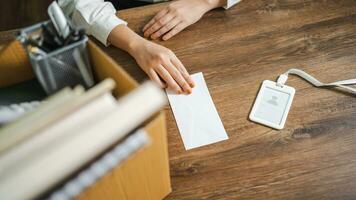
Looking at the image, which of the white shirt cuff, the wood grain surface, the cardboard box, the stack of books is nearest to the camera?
the stack of books

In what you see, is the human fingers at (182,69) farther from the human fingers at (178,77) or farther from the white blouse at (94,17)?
the white blouse at (94,17)

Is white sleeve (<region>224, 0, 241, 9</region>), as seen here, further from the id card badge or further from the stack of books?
the stack of books

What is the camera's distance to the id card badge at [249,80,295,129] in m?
0.74

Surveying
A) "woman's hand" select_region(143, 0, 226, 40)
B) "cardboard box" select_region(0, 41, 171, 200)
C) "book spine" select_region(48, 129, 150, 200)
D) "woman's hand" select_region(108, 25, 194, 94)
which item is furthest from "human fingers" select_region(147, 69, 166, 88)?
"book spine" select_region(48, 129, 150, 200)

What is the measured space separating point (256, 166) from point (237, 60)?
29 cm

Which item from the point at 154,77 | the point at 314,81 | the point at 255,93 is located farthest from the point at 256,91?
the point at 154,77

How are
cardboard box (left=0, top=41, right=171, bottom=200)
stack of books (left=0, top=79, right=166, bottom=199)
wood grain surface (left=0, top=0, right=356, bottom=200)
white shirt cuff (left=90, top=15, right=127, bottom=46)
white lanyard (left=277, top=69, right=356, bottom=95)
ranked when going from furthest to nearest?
white shirt cuff (left=90, top=15, right=127, bottom=46), white lanyard (left=277, top=69, right=356, bottom=95), wood grain surface (left=0, top=0, right=356, bottom=200), cardboard box (left=0, top=41, right=171, bottom=200), stack of books (left=0, top=79, right=166, bottom=199)

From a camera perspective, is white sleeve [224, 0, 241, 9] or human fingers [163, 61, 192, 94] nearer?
human fingers [163, 61, 192, 94]

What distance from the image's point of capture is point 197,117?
753 millimetres

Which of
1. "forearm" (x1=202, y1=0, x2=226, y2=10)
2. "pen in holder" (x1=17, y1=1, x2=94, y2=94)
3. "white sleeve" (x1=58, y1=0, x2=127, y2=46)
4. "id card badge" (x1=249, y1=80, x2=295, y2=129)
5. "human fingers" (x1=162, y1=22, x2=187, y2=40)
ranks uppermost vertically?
"pen in holder" (x1=17, y1=1, x2=94, y2=94)

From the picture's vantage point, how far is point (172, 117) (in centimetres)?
75

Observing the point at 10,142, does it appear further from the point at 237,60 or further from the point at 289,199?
the point at 237,60

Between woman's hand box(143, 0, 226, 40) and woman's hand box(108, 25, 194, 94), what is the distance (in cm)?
5

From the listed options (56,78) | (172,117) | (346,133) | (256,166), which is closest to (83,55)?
(56,78)
